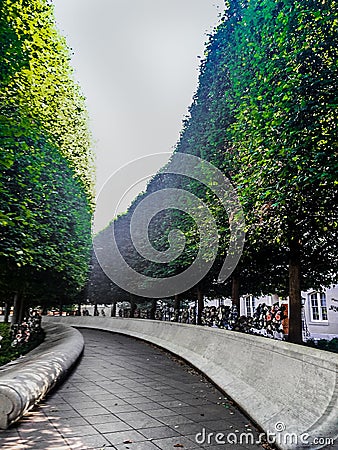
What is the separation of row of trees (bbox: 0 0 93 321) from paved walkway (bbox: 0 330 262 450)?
3666 mm

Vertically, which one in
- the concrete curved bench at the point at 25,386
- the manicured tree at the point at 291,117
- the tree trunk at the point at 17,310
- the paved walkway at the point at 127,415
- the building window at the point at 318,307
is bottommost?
the paved walkway at the point at 127,415

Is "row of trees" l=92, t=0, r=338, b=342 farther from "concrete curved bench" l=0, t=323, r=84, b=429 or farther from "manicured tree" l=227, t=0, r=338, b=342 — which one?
"concrete curved bench" l=0, t=323, r=84, b=429

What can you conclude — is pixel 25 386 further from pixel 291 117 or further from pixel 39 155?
pixel 39 155

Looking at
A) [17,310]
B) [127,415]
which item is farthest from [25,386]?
[17,310]

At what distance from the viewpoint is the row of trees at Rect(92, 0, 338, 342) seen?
22.4 feet

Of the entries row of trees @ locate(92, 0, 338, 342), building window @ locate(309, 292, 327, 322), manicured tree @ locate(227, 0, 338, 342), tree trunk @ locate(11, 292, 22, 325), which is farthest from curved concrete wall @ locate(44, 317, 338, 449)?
building window @ locate(309, 292, 327, 322)

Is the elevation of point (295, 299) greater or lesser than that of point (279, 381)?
greater

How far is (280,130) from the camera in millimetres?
7395

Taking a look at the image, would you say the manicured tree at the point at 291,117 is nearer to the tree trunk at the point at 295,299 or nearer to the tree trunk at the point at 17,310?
the tree trunk at the point at 295,299

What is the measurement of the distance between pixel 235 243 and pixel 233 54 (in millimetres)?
5969

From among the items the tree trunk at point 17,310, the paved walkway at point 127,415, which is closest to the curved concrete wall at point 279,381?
the paved walkway at point 127,415

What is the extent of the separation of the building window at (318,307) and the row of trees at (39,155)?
16818mm

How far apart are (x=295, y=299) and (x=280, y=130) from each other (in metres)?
5.14

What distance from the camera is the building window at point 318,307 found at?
1037 inches
